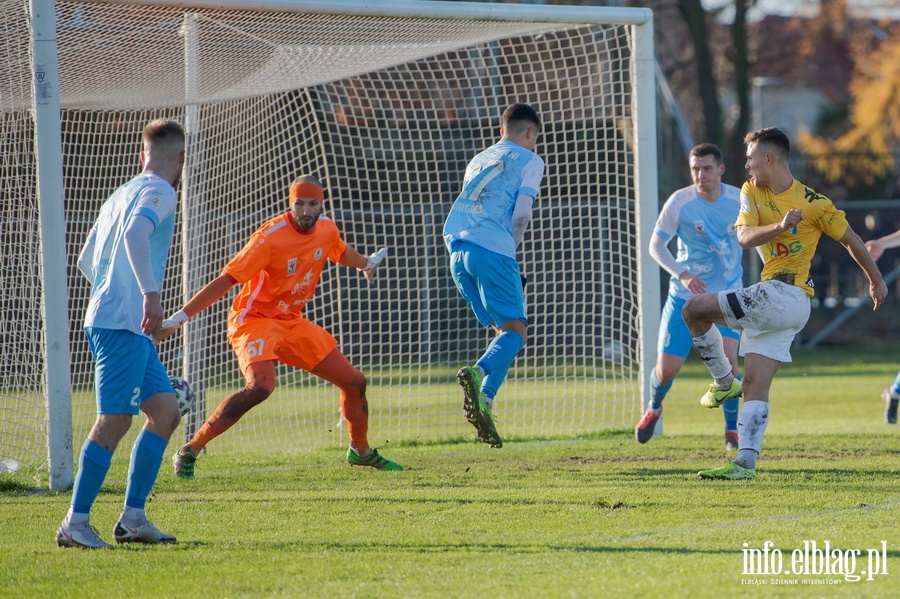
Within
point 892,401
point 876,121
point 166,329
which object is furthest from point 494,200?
point 876,121

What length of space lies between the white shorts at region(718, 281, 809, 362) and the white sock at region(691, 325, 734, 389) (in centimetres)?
40

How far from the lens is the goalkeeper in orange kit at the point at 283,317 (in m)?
7.59

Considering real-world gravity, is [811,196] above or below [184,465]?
above

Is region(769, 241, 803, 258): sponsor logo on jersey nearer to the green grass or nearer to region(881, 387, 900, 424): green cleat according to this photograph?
the green grass

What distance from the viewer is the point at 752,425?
6.61 metres

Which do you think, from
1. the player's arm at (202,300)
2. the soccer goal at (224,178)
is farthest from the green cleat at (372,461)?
the soccer goal at (224,178)

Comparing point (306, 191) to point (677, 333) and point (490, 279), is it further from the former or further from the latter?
point (677, 333)

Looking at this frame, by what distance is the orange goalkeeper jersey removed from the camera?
7.62 meters

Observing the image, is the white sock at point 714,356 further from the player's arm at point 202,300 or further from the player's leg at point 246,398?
the player's arm at point 202,300

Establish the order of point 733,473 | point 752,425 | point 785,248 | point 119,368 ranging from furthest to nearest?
point 733,473
point 752,425
point 785,248
point 119,368

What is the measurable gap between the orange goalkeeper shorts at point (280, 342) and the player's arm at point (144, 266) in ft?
8.16

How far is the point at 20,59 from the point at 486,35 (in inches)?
158

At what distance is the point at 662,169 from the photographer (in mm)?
23500

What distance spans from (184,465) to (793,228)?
14.6ft
